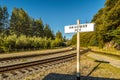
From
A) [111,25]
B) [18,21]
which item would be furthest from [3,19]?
[111,25]

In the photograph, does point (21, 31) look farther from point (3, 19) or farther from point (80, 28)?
point (80, 28)

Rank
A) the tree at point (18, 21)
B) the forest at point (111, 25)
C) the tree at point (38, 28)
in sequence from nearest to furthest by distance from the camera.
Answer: the forest at point (111, 25) < the tree at point (18, 21) < the tree at point (38, 28)

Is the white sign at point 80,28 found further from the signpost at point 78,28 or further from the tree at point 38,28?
the tree at point 38,28

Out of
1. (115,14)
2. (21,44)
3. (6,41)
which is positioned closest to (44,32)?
(21,44)

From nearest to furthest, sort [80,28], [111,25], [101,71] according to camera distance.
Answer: [80,28] → [101,71] → [111,25]

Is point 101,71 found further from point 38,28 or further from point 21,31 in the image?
point 38,28

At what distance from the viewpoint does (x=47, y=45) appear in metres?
66.1

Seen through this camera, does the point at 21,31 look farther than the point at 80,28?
Yes

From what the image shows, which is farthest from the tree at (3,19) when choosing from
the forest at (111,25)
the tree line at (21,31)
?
the forest at (111,25)

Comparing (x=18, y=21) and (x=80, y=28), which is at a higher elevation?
(x=18, y=21)

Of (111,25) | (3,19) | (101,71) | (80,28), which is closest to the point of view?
(80,28)

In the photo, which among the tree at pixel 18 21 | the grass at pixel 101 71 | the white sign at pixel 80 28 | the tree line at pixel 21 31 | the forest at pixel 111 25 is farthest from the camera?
the tree at pixel 18 21

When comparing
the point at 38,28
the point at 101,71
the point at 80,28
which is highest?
the point at 38,28

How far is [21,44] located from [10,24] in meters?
22.5
